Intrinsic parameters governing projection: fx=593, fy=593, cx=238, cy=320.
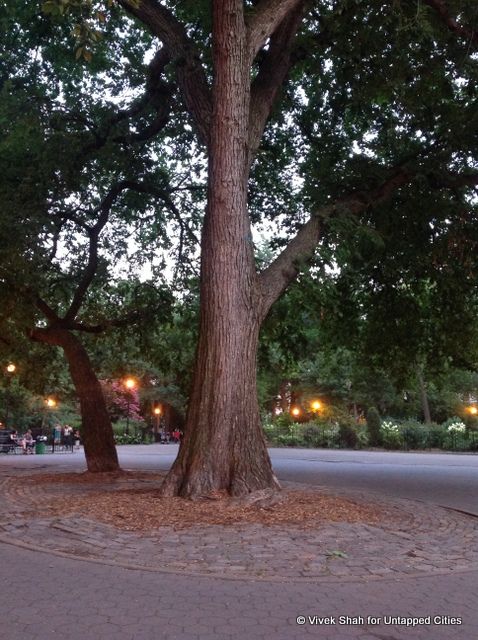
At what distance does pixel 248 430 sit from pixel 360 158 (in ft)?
22.9

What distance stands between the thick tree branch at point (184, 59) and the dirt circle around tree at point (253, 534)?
610 cm

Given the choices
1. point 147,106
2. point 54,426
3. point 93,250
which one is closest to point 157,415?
point 54,426

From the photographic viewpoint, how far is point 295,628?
4031 mm

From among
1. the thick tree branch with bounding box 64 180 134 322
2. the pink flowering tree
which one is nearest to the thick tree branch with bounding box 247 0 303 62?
the thick tree branch with bounding box 64 180 134 322

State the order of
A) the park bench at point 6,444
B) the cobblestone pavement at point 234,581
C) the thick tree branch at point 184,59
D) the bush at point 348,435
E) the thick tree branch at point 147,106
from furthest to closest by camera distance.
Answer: the bush at point 348,435
the park bench at point 6,444
the thick tree branch at point 147,106
the thick tree branch at point 184,59
the cobblestone pavement at point 234,581

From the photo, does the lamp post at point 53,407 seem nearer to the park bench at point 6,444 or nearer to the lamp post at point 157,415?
the park bench at point 6,444

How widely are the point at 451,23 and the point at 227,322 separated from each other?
6764mm

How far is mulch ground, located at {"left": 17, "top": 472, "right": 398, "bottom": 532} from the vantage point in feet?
24.4

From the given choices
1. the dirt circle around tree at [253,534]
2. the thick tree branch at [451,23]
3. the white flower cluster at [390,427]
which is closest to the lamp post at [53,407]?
the white flower cluster at [390,427]

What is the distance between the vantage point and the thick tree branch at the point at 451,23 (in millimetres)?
10250

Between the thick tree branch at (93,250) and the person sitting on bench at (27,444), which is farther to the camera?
the person sitting on bench at (27,444)

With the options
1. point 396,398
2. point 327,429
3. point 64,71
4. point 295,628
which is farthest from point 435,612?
point 396,398

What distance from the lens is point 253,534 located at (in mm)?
6805

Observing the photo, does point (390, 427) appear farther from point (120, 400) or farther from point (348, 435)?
point (120, 400)
